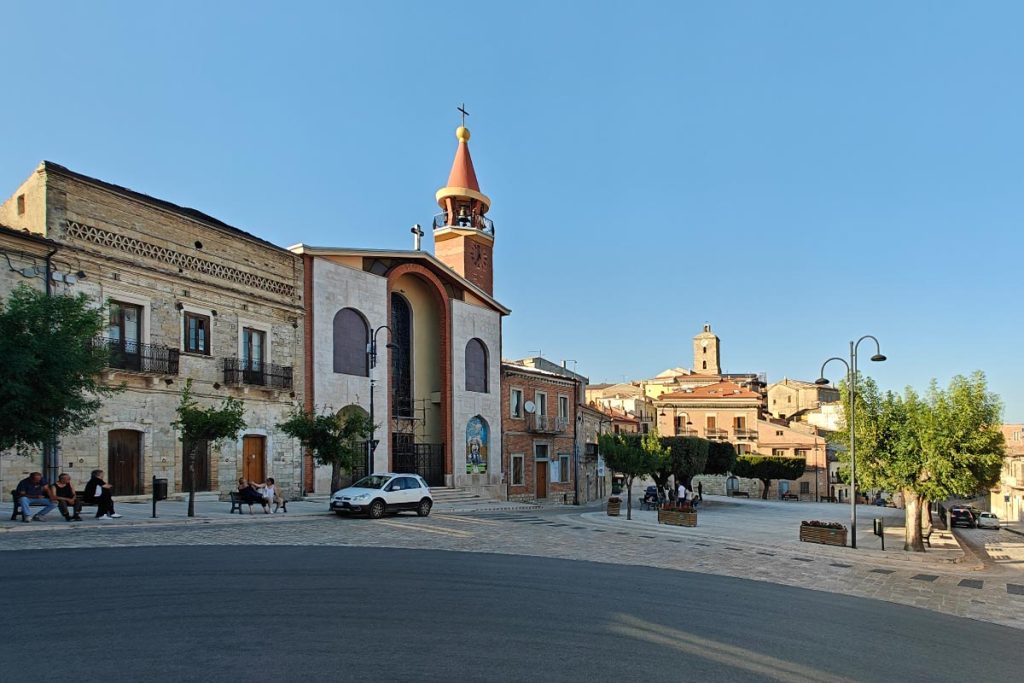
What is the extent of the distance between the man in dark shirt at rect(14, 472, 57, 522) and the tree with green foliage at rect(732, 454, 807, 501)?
56032 mm

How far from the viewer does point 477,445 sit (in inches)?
1610

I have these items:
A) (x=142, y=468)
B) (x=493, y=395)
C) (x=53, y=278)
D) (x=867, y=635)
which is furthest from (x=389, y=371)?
(x=867, y=635)

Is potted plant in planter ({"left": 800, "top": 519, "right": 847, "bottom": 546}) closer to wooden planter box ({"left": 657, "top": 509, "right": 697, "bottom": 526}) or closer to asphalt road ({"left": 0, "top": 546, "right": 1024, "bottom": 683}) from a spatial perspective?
wooden planter box ({"left": 657, "top": 509, "right": 697, "bottom": 526})

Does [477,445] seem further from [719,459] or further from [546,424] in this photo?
[719,459]

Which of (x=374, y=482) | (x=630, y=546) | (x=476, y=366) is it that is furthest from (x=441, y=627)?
(x=476, y=366)

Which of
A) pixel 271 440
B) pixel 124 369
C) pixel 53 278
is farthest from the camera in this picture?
pixel 271 440

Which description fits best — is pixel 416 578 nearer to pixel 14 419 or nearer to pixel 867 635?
pixel 867 635

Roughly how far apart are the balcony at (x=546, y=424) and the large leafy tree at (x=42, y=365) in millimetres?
27744

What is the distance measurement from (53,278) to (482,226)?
96.9ft

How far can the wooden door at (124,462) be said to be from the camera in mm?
24522

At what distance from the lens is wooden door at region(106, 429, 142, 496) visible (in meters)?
24.5

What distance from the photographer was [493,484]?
4134 centimetres

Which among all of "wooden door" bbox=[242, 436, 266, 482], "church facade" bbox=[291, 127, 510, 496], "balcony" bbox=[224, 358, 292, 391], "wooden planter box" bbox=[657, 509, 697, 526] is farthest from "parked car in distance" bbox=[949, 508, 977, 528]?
"wooden door" bbox=[242, 436, 266, 482]

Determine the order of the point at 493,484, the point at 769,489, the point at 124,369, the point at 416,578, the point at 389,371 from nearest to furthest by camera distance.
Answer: the point at 416,578, the point at 124,369, the point at 389,371, the point at 493,484, the point at 769,489
